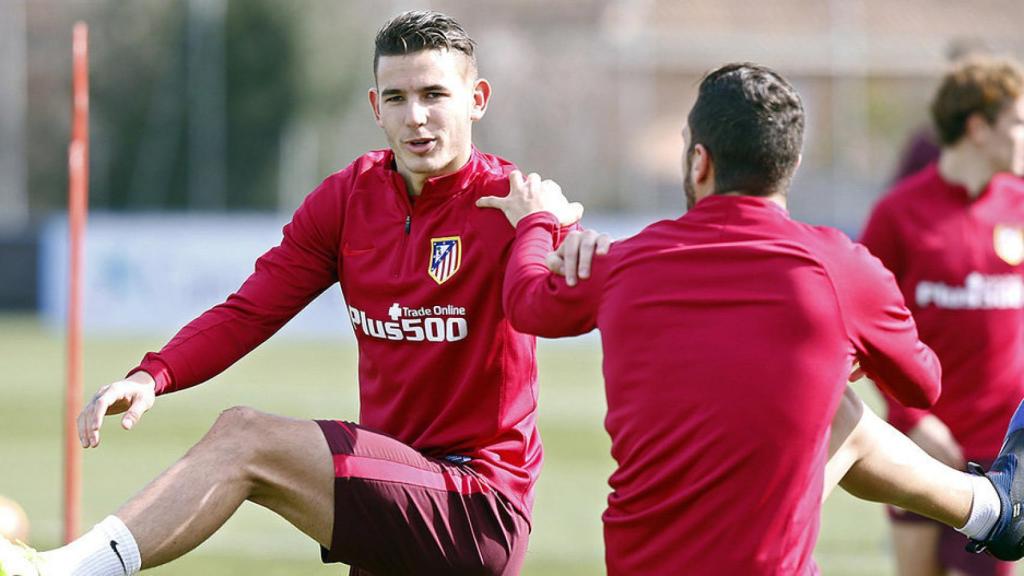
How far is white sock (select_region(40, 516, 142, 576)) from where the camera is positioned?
3613mm

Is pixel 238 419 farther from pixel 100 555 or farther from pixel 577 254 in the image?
pixel 577 254

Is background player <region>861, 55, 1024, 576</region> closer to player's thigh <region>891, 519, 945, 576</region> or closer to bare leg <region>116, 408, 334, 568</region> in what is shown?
player's thigh <region>891, 519, 945, 576</region>

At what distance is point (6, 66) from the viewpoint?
24.1 metres

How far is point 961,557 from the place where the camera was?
232 inches

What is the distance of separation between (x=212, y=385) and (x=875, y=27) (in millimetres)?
18869

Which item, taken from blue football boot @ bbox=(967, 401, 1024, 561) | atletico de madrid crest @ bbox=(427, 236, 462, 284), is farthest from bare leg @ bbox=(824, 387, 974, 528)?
atletico de madrid crest @ bbox=(427, 236, 462, 284)

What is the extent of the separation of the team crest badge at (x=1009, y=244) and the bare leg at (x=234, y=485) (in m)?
3.18

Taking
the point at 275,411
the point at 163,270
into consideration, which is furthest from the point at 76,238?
the point at 163,270

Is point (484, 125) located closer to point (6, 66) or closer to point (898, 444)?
point (6, 66)

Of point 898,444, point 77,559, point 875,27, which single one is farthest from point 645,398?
point 875,27

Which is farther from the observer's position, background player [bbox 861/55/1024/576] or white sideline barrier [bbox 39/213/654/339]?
white sideline barrier [bbox 39/213/654/339]

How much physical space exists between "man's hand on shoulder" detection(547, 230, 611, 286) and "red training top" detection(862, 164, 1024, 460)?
2548 mm

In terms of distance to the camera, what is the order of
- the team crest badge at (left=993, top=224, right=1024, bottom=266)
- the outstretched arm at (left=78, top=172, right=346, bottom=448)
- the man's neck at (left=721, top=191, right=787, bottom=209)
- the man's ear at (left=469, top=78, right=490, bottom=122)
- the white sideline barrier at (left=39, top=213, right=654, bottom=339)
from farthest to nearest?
the white sideline barrier at (left=39, top=213, right=654, bottom=339)
the team crest badge at (left=993, top=224, right=1024, bottom=266)
the man's ear at (left=469, top=78, right=490, bottom=122)
the outstretched arm at (left=78, top=172, right=346, bottom=448)
the man's neck at (left=721, top=191, right=787, bottom=209)

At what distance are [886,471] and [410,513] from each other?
4.27 feet
